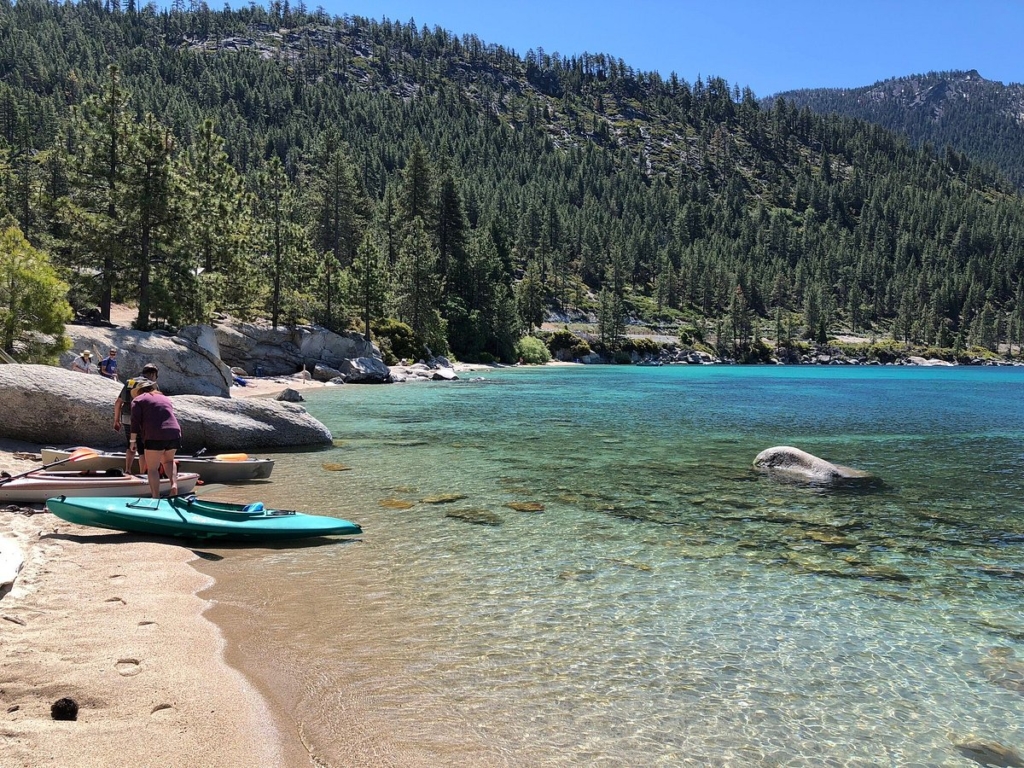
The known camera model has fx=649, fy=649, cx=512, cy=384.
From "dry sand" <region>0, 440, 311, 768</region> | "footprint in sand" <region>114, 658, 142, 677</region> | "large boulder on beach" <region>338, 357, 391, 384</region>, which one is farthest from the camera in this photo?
"large boulder on beach" <region>338, 357, 391, 384</region>

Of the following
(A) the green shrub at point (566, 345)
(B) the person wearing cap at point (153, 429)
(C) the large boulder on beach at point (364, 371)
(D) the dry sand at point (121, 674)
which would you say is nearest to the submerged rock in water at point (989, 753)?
(D) the dry sand at point (121, 674)

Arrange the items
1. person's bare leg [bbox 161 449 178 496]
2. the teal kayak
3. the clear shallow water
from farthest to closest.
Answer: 1. person's bare leg [bbox 161 449 178 496]
2. the teal kayak
3. the clear shallow water

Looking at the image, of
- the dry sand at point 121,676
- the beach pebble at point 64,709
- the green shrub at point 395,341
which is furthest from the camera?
the green shrub at point 395,341

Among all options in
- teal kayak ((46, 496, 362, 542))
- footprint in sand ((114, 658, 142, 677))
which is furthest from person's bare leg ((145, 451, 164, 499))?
footprint in sand ((114, 658, 142, 677))

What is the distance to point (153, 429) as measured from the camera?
1188 cm

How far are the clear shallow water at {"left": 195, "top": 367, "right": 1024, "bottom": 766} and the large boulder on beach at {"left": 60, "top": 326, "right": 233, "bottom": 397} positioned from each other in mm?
14545

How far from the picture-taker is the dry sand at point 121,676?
4.73 m

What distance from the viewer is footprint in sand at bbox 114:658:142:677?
5902mm

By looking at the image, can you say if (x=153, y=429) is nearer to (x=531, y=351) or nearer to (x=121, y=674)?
(x=121, y=674)

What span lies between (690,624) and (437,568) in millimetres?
3813

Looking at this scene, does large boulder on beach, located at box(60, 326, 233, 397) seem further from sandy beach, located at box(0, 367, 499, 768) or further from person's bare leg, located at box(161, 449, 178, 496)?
sandy beach, located at box(0, 367, 499, 768)

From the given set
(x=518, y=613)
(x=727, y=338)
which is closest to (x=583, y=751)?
(x=518, y=613)

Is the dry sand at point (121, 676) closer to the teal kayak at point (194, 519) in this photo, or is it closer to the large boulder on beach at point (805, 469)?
the teal kayak at point (194, 519)

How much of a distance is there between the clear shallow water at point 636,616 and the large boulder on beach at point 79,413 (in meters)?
2.74
